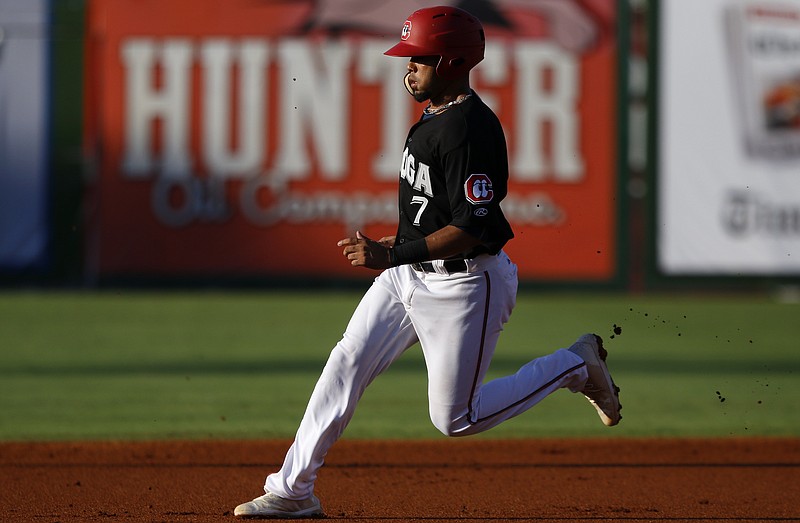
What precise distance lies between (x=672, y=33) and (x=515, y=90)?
213 cm

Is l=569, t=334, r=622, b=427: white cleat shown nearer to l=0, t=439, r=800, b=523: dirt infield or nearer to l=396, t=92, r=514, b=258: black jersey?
l=0, t=439, r=800, b=523: dirt infield

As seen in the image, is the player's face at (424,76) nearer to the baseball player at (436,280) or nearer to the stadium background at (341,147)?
the baseball player at (436,280)

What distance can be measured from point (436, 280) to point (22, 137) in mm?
12383

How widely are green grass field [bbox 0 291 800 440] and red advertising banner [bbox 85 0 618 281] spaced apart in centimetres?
71

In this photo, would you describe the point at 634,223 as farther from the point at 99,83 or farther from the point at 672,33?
the point at 99,83

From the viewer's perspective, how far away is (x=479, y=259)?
5.39 meters

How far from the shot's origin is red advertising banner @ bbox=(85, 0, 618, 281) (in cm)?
1647

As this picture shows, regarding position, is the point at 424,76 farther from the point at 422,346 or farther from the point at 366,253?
the point at 422,346

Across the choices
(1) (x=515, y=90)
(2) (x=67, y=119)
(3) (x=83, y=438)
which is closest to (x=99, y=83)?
(2) (x=67, y=119)

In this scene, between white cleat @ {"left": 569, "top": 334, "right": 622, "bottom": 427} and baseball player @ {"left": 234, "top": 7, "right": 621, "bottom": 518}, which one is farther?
white cleat @ {"left": 569, "top": 334, "right": 622, "bottom": 427}

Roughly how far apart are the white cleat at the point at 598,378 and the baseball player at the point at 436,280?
1.79ft

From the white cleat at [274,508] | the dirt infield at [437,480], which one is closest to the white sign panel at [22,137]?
the dirt infield at [437,480]

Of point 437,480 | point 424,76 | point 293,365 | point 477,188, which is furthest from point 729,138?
point 477,188

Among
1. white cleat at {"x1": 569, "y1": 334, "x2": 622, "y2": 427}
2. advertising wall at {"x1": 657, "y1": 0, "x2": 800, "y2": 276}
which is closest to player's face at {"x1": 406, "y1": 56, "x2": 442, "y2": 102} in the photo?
white cleat at {"x1": 569, "y1": 334, "x2": 622, "y2": 427}
